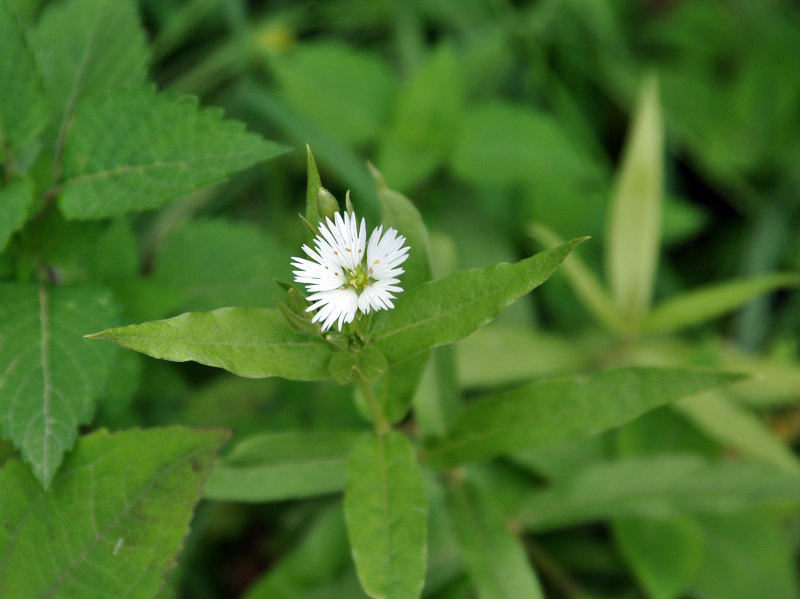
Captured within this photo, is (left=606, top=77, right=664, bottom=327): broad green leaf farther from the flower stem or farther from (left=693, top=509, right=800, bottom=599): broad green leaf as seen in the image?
the flower stem

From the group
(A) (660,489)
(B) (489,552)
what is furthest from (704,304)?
(B) (489,552)

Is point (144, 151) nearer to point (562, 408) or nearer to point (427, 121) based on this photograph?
point (562, 408)

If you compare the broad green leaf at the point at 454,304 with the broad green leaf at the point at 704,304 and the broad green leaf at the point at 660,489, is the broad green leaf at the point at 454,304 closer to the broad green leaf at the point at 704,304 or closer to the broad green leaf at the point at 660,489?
the broad green leaf at the point at 660,489

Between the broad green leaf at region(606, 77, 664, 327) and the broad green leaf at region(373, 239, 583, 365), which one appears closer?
the broad green leaf at region(373, 239, 583, 365)

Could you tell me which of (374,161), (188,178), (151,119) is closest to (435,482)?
(188,178)

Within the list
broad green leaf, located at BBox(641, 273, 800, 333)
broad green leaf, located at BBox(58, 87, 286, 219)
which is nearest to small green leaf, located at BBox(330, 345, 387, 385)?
broad green leaf, located at BBox(58, 87, 286, 219)

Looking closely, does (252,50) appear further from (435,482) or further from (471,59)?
(435,482)

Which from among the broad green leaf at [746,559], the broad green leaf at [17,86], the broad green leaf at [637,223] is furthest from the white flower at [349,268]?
the broad green leaf at [746,559]

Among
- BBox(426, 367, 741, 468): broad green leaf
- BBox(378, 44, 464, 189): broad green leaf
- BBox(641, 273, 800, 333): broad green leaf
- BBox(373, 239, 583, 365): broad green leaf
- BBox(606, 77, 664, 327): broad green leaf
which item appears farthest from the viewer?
BBox(378, 44, 464, 189): broad green leaf
